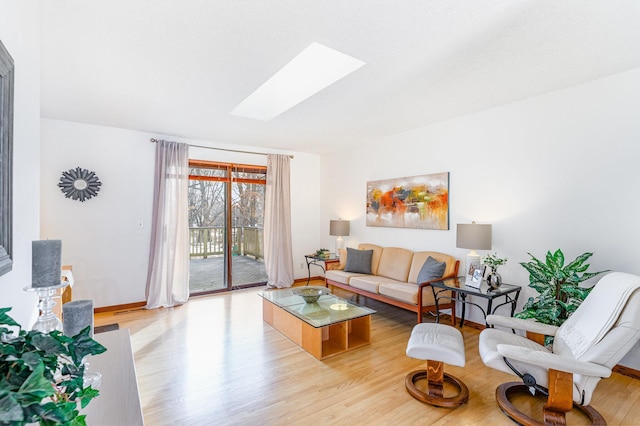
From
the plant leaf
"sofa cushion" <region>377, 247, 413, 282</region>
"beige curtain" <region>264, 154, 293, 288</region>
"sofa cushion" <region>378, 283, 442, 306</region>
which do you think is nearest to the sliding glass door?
"beige curtain" <region>264, 154, 293, 288</region>

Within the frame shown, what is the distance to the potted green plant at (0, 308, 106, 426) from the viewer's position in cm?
39

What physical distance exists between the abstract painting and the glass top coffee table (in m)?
1.63

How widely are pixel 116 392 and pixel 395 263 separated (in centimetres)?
377

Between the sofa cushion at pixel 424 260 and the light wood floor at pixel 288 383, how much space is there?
28.3 inches

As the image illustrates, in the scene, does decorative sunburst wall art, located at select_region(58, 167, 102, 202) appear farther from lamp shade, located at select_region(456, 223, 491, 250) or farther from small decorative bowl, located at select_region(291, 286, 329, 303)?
lamp shade, located at select_region(456, 223, 491, 250)

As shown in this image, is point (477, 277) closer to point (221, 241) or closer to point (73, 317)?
point (73, 317)

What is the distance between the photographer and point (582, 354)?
6.59ft

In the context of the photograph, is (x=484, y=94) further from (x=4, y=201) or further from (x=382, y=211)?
(x=4, y=201)

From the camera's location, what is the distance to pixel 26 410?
40 centimetres

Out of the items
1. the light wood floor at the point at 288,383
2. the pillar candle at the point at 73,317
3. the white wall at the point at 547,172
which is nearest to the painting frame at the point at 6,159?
the pillar candle at the point at 73,317

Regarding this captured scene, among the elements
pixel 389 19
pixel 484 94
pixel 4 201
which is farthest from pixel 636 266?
pixel 4 201

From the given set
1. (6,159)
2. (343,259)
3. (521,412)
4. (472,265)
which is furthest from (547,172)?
(6,159)

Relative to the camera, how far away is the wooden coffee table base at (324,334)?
3041 mm

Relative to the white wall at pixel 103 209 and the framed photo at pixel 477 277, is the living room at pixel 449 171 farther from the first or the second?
the framed photo at pixel 477 277
